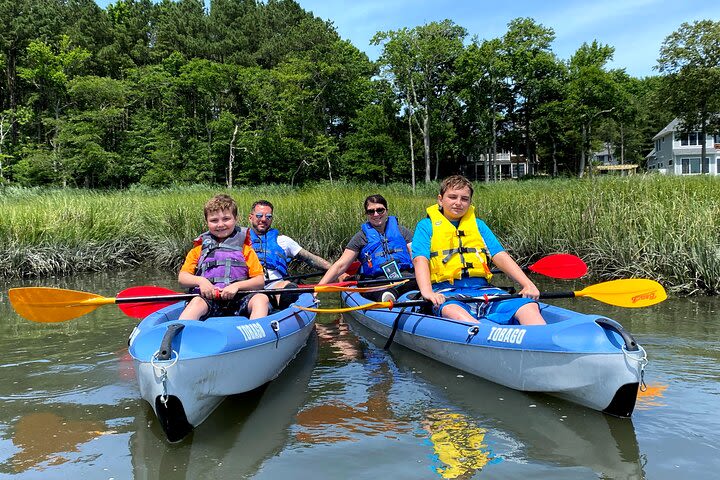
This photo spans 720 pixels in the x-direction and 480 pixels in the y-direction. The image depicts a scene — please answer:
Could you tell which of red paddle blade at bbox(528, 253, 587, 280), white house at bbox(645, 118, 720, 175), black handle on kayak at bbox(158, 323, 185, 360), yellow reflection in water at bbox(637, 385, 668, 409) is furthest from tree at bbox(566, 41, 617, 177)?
black handle on kayak at bbox(158, 323, 185, 360)

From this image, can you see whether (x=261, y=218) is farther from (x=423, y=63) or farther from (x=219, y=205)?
(x=423, y=63)

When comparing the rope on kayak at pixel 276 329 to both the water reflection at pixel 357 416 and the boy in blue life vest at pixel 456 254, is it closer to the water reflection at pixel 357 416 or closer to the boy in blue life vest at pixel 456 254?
the water reflection at pixel 357 416

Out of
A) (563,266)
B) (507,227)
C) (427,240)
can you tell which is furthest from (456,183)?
(507,227)

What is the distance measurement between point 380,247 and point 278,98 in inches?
1160

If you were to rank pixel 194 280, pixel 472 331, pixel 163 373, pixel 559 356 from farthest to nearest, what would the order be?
pixel 194 280, pixel 472 331, pixel 559 356, pixel 163 373

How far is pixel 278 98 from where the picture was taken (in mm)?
33750

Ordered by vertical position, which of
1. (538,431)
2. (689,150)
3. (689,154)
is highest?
(689,150)

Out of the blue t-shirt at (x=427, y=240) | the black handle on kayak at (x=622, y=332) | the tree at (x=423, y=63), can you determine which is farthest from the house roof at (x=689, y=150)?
the black handle on kayak at (x=622, y=332)

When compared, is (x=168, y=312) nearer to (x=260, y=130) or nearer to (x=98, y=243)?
(x=98, y=243)

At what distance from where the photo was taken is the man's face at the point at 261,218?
19.9ft

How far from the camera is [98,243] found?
1084cm

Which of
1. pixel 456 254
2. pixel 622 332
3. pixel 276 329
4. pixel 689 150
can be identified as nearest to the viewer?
pixel 622 332

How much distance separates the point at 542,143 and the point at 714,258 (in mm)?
39981

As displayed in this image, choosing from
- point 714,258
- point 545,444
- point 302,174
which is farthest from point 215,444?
point 302,174
